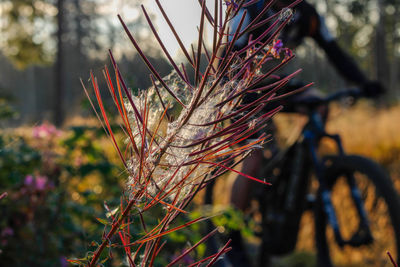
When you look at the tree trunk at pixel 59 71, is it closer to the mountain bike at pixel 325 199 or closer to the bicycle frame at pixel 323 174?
the mountain bike at pixel 325 199

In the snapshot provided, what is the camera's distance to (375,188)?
2.39 m

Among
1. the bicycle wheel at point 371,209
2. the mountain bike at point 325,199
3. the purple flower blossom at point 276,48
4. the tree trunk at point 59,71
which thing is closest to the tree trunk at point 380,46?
the tree trunk at point 59,71

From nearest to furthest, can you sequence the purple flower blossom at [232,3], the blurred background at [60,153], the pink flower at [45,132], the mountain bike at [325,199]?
the purple flower blossom at [232,3]
the blurred background at [60,153]
the mountain bike at [325,199]
the pink flower at [45,132]

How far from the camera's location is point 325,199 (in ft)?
8.76

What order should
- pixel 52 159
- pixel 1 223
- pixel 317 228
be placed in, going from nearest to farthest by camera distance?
pixel 1 223
pixel 52 159
pixel 317 228

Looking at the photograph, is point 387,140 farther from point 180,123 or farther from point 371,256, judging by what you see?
point 180,123

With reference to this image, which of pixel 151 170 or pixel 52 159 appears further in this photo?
pixel 52 159

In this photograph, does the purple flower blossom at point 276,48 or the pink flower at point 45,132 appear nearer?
the purple flower blossom at point 276,48

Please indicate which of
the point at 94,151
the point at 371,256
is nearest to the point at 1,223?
the point at 94,151

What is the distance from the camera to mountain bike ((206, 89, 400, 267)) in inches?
95.4

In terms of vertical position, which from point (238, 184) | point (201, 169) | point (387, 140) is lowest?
point (387, 140)

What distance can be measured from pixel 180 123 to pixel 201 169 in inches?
4.0

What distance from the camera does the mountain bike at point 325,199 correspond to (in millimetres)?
2424

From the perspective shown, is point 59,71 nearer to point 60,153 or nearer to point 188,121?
point 60,153
